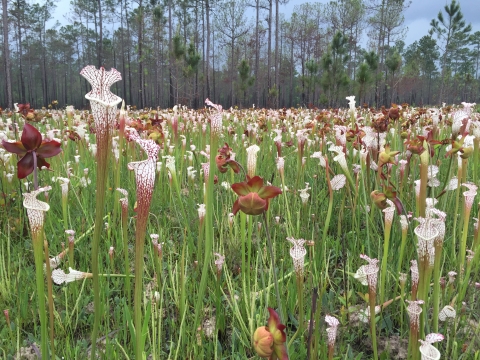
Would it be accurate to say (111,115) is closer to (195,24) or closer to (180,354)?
(180,354)

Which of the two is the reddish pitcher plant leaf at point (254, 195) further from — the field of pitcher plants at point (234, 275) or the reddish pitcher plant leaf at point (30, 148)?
the reddish pitcher plant leaf at point (30, 148)

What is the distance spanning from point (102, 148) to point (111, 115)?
0.06m

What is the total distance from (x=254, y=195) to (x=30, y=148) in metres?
0.49

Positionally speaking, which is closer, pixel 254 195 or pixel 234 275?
pixel 254 195

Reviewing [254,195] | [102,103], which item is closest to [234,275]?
[254,195]

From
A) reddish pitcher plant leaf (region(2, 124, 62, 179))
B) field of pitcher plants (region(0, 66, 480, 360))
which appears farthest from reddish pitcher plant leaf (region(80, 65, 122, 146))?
reddish pitcher plant leaf (region(2, 124, 62, 179))

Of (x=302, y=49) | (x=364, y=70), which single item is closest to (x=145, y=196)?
(x=364, y=70)

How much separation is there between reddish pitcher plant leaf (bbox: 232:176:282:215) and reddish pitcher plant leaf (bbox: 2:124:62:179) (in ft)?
1.31

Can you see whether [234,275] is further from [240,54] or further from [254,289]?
[240,54]

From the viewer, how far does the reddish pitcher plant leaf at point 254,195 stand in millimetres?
673

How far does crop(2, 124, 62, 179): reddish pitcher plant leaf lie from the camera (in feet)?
→ 2.40

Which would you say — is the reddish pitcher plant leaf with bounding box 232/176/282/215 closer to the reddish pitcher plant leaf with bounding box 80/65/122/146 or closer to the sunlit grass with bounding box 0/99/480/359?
the sunlit grass with bounding box 0/99/480/359

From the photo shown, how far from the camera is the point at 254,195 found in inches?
26.7

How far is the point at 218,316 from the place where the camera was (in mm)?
1114
